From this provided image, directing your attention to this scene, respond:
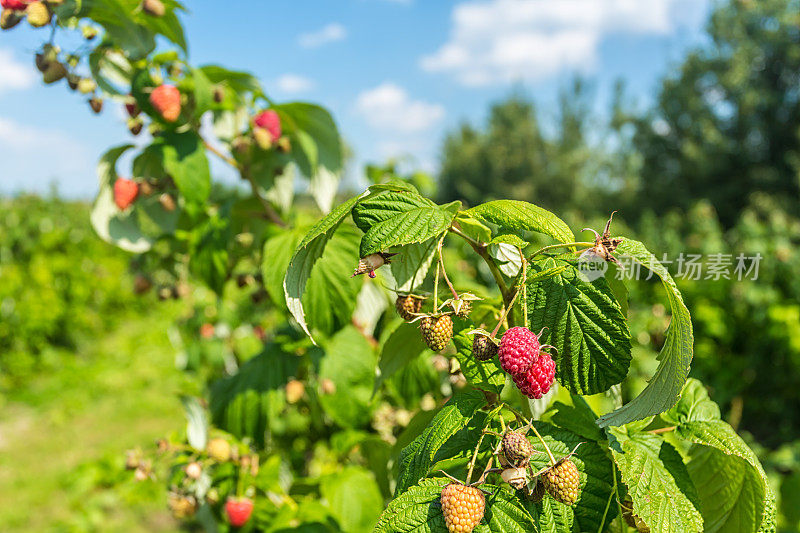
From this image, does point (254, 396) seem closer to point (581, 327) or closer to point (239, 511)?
point (239, 511)

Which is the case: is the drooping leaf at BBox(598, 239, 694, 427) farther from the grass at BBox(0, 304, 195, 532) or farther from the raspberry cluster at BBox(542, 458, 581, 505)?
the grass at BBox(0, 304, 195, 532)

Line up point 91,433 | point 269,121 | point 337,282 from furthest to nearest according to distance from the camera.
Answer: point 91,433, point 269,121, point 337,282

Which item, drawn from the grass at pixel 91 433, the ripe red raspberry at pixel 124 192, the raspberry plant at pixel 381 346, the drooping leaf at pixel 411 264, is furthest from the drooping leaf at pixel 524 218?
the grass at pixel 91 433

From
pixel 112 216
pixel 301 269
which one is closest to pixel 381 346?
pixel 301 269

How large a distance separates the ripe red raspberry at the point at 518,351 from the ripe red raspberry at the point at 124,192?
1054 millimetres

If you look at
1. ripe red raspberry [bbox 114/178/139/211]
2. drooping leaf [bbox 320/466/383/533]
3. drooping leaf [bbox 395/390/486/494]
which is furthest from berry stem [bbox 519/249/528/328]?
ripe red raspberry [bbox 114/178/139/211]

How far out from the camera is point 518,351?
54cm

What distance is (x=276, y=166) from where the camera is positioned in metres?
1.40

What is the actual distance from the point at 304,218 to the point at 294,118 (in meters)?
0.25

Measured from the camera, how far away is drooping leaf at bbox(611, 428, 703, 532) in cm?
56

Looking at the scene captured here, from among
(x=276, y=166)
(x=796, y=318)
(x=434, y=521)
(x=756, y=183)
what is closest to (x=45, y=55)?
(x=276, y=166)

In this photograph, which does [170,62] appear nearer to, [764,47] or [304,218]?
[304,218]

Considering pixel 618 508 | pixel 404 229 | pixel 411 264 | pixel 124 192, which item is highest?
pixel 404 229

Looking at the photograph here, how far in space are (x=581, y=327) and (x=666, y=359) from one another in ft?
0.28
